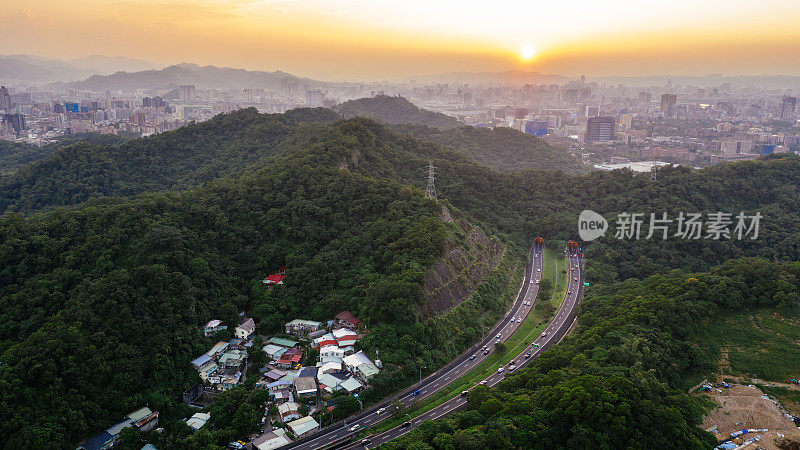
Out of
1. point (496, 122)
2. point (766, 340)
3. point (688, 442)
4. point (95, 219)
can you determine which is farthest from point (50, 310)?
point (496, 122)

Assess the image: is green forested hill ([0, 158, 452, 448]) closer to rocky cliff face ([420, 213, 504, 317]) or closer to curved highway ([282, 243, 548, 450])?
rocky cliff face ([420, 213, 504, 317])

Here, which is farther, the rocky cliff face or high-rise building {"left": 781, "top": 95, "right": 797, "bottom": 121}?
high-rise building {"left": 781, "top": 95, "right": 797, "bottom": 121}

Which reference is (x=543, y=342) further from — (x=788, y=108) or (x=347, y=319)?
(x=788, y=108)

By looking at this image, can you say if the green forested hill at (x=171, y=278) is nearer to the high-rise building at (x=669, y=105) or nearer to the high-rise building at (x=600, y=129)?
the high-rise building at (x=600, y=129)

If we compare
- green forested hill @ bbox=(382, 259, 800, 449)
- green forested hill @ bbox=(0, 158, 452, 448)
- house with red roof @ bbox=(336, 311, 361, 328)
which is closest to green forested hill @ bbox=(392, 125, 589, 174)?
green forested hill @ bbox=(0, 158, 452, 448)

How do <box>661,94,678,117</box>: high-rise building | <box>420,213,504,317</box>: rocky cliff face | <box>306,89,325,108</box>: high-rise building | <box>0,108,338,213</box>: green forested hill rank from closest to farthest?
<box>420,213,504,317</box>: rocky cliff face, <box>0,108,338,213</box>: green forested hill, <box>661,94,678,117</box>: high-rise building, <box>306,89,325,108</box>: high-rise building

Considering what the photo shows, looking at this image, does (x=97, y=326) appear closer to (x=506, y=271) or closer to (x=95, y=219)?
(x=95, y=219)
